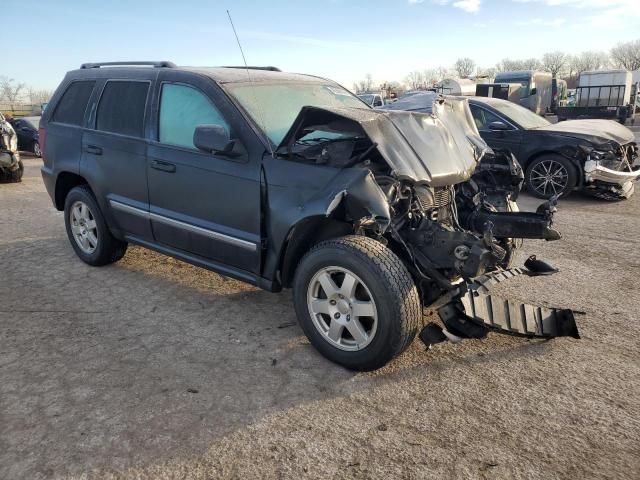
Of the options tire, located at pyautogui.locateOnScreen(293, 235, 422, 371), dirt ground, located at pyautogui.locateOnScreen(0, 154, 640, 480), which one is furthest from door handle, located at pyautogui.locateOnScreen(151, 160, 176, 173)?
tire, located at pyautogui.locateOnScreen(293, 235, 422, 371)

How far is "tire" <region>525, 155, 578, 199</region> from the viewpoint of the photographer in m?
7.94

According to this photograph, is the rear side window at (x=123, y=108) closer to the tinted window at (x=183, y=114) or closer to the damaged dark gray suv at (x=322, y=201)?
the damaged dark gray suv at (x=322, y=201)

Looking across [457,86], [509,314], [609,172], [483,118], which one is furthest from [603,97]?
[509,314]

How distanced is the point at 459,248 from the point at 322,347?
1093mm

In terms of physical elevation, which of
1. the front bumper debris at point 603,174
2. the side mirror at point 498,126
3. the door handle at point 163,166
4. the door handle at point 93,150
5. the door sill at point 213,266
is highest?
the side mirror at point 498,126

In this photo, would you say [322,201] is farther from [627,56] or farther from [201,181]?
[627,56]

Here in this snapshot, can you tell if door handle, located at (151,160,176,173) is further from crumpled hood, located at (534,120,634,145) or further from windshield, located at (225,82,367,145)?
crumpled hood, located at (534,120,634,145)

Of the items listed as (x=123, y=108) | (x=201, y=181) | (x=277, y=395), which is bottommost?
(x=277, y=395)

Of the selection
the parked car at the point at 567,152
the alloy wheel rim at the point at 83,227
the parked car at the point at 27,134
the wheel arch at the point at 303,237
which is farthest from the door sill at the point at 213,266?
the parked car at the point at 27,134

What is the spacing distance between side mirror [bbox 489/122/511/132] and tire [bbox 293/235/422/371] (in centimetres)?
605

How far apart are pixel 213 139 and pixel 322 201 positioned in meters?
0.91

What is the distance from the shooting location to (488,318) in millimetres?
3074

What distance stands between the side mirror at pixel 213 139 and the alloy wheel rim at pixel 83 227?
2018mm

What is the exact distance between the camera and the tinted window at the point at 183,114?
12.2 ft
